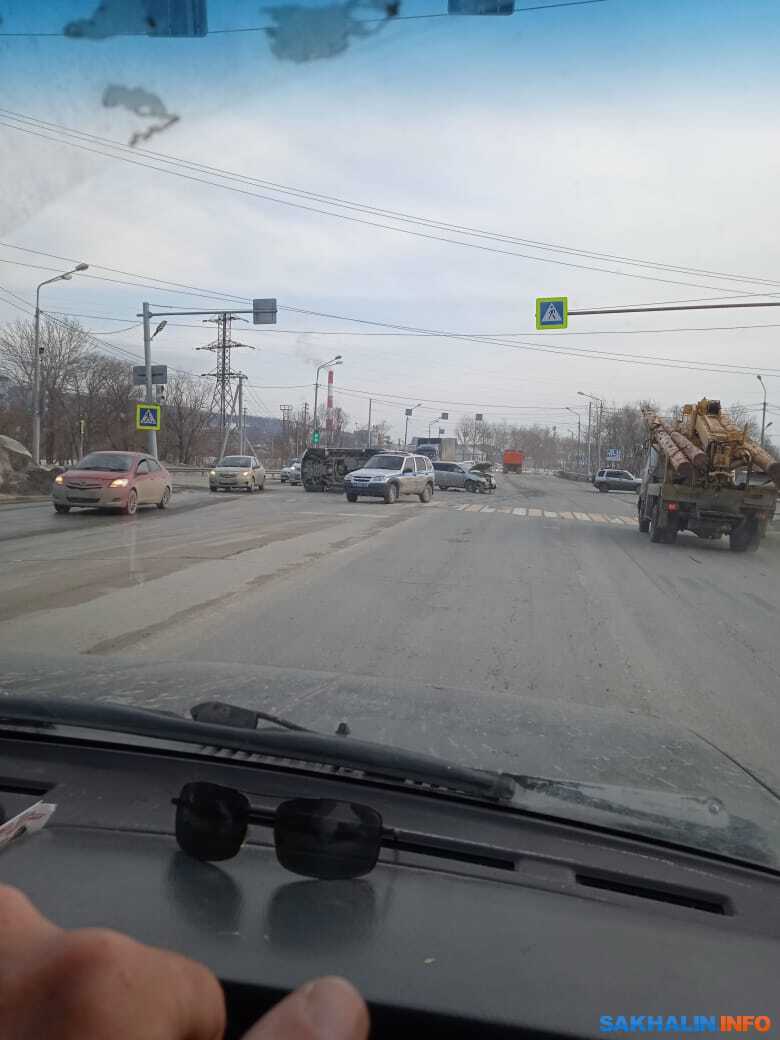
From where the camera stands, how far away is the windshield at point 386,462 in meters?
29.3

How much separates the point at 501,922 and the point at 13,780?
159 centimetres

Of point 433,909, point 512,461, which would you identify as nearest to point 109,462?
point 433,909

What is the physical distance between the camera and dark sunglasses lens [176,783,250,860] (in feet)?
6.44

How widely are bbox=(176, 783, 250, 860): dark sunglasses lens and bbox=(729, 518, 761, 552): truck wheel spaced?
55.3 ft

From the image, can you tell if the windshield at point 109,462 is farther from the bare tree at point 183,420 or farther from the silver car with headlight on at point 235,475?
the bare tree at point 183,420

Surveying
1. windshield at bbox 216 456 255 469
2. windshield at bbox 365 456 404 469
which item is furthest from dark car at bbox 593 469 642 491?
windshield at bbox 365 456 404 469

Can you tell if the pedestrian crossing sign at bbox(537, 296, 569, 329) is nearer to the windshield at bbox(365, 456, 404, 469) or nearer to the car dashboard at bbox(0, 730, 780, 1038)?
the windshield at bbox(365, 456, 404, 469)

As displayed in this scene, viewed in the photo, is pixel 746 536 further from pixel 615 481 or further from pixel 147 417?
pixel 615 481

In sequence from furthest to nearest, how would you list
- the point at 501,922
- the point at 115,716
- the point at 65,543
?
the point at 65,543
the point at 115,716
the point at 501,922

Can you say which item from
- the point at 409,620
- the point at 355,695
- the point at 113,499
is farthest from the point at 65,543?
the point at 355,695

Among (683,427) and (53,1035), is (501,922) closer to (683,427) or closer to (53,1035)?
(53,1035)

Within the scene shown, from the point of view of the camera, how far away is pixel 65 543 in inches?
556

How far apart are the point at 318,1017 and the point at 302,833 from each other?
701 mm

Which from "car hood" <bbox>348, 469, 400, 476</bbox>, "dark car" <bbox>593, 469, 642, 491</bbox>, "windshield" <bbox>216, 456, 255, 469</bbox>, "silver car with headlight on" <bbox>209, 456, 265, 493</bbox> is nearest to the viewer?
"car hood" <bbox>348, 469, 400, 476</bbox>
